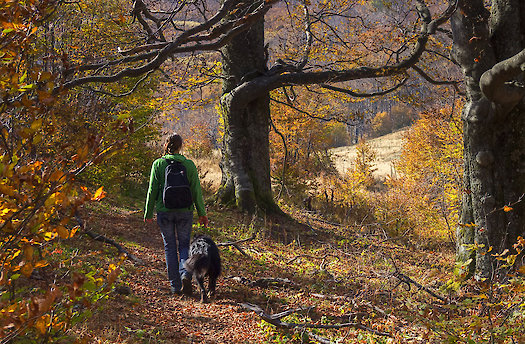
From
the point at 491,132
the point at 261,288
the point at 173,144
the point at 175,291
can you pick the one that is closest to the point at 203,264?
the point at 175,291

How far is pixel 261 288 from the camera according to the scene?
5.88 m

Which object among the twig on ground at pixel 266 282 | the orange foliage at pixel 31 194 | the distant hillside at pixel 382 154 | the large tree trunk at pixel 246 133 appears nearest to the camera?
the orange foliage at pixel 31 194

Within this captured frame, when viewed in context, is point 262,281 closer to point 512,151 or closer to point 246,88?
point 512,151

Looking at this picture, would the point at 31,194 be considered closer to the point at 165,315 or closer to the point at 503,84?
the point at 165,315

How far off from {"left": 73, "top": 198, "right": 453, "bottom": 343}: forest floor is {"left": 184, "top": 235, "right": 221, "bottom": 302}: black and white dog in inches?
8.8

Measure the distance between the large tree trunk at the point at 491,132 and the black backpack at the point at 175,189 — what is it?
3.78 meters

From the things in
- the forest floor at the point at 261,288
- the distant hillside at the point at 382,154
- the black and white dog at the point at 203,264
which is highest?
the distant hillside at the point at 382,154

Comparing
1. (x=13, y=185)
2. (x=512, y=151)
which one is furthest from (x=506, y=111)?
(x=13, y=185)

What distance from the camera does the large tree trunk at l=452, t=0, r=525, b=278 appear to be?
18.7 feet

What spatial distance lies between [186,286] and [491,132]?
186 inches

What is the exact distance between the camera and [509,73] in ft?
16.4

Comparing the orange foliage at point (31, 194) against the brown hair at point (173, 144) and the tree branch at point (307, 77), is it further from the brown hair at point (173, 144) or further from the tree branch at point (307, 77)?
the tree branch at point (307, 77)

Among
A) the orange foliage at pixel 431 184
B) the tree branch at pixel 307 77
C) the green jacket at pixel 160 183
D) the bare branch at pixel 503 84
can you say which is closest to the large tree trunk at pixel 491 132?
the bare branch at pixel 503 84

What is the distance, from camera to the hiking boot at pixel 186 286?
526cm
